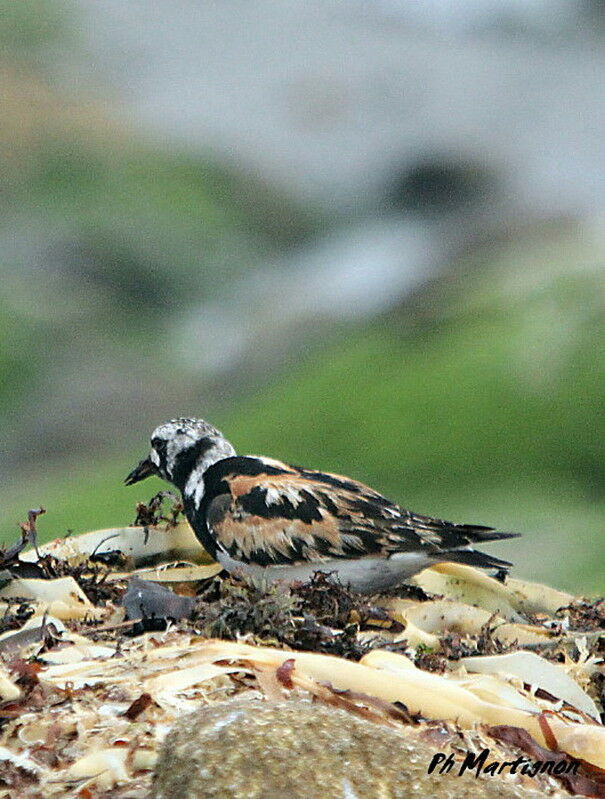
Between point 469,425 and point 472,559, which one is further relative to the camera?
point 469,425

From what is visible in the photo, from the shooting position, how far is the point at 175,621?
2801 mm

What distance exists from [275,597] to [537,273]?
67.5ft

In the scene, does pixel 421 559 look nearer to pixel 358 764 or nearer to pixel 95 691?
pixel 95 691

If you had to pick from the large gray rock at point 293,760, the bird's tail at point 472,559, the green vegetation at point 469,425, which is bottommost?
the large gray rock at point 293,760

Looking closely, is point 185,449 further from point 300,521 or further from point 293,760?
point 293,760

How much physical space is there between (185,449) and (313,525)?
966 millimetres

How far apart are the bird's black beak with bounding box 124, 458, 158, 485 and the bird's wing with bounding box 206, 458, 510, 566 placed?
797 millimetres

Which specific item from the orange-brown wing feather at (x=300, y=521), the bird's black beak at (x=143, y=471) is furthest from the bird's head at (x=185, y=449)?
the orange-brown wing feather at (x=300, y=521)

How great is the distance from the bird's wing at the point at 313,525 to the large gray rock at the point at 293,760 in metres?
1.98

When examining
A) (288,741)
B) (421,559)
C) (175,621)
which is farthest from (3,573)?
(288,741)

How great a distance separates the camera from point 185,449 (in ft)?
15.7

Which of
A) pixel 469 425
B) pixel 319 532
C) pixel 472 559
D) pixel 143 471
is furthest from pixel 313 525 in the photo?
pixel 469 425

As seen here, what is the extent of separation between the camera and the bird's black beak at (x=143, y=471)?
4981 millimetres

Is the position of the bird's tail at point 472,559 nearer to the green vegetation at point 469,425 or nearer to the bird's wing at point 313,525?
the bird's wing at point 313,525
